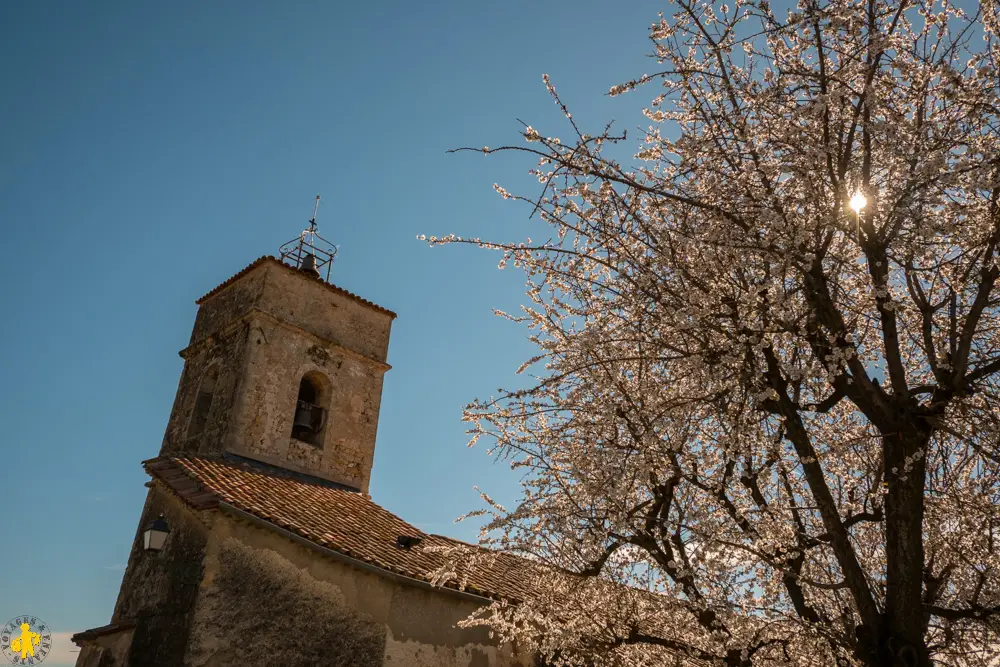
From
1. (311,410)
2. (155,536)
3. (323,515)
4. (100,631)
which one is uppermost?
(311,410)

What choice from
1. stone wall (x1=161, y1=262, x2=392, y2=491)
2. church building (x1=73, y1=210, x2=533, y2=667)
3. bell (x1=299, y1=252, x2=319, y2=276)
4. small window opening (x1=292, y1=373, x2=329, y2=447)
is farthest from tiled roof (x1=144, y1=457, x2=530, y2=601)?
bell (x1=299, y1=252, x2=319, y2=276)

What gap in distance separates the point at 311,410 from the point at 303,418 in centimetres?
28

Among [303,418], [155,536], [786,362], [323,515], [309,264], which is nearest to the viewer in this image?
[786,362]

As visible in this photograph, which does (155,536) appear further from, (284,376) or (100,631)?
(284,376)

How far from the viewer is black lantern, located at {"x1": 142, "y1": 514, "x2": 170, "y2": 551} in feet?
33.9

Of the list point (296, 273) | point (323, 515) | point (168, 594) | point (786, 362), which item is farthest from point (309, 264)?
point (786, 362)

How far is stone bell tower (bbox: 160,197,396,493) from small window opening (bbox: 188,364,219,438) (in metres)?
0.02

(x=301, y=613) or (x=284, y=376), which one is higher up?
(x=284, y=376)

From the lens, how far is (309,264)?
17.2 m

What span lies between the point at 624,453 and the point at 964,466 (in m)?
3.09

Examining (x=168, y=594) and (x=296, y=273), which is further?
(x=296, y=273)

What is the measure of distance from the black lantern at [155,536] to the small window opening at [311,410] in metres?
4.45

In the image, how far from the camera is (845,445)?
234 inches

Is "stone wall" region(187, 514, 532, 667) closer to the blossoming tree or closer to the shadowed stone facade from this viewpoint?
the shadowed stone facade
